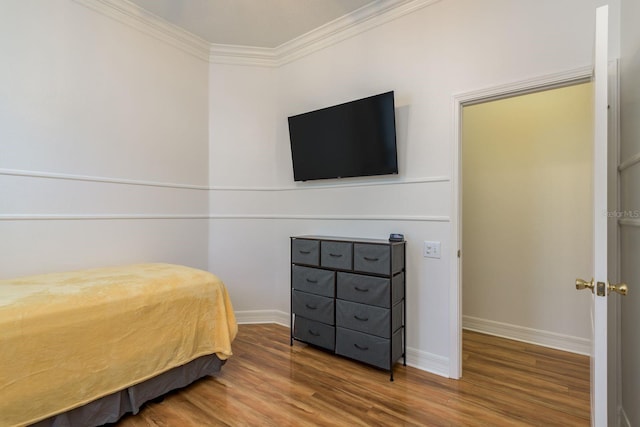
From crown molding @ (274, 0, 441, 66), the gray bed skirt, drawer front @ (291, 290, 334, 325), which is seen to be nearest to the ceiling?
crown molding @ (274, 0, 441, 66)

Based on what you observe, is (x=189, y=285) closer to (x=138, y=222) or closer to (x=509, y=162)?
(x=138, y=222)

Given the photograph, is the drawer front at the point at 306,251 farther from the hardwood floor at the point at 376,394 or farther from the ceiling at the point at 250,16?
the ceiling at the point at 250,16

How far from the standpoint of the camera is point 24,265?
218cm

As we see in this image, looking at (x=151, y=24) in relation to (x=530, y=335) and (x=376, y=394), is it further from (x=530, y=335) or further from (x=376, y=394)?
(x=530, y=335)

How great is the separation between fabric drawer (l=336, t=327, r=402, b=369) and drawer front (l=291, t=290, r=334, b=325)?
0.15 meters

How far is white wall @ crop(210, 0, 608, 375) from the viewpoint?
2096mm

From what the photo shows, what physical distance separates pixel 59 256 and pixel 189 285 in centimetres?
112

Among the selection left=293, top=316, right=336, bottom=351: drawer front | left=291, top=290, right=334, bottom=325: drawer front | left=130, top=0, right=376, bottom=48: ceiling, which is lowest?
left=293, top=316, right=336, bottom=351: drawer front

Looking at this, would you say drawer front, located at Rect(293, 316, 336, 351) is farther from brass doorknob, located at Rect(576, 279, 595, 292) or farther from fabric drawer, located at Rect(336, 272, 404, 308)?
brass doorknob, located at Rect(576, 279, 595, 292)

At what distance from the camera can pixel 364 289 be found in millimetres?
2398

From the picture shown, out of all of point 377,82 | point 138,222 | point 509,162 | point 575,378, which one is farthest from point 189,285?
point 509,162

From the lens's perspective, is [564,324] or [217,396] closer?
[217,396]

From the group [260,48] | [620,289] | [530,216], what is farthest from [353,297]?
[260,48]

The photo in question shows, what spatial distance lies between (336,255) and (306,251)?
0.33 metres
